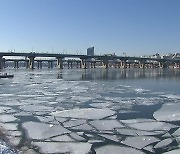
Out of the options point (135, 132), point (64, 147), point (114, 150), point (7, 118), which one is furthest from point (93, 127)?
point (7, 118)

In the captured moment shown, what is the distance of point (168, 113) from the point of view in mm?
15906

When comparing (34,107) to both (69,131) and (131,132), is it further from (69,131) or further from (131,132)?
(131,132)

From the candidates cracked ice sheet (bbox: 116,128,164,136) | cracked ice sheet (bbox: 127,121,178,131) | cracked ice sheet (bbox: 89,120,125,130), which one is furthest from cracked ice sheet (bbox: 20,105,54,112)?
cracked ice sheet (bbox: 116,128,164,136)

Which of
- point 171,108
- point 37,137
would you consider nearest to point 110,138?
point 37,137

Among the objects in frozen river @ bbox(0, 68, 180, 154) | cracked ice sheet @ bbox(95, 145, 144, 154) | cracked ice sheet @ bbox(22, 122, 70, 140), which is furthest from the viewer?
cracked ice sheet @ bbox(22, 122, 70, 140)

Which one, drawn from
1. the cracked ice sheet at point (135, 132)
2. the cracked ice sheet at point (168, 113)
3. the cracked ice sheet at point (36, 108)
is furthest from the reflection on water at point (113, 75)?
the cracked ice sheet at point (135, 132)

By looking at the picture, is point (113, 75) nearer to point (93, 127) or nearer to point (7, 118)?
point (7, 118)

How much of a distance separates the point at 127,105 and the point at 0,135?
9.58m

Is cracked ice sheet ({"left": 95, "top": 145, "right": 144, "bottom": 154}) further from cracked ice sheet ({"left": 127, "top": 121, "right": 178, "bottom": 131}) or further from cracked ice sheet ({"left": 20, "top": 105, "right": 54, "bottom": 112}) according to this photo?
cracked ice sheet ({"left": 20, "top": 105, "right": 54, "bottom": 112})

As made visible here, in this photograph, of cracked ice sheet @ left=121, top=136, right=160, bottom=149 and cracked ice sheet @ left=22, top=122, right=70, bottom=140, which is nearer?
cracked ice sheet @ left=121, top=136, right=160, bottom=149

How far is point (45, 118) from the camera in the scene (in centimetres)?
1446

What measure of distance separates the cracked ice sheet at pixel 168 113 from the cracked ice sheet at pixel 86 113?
2482 millimetres

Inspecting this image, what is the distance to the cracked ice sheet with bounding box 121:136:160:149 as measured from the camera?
10.0 m

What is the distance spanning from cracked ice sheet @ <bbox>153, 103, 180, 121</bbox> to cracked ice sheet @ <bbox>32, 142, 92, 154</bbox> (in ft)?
18.8
